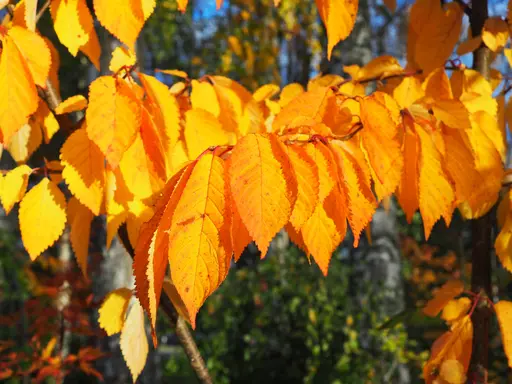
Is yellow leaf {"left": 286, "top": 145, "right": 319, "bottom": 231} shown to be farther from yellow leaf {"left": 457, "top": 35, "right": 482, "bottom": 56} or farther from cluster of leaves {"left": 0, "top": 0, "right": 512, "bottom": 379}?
yellow leaf {"left": 457, "top": 35, "right": 482, "bottom": 56}

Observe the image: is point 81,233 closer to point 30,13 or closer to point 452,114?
point 30,13

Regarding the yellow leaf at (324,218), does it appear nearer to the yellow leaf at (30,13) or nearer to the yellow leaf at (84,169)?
the yellow leaf at (84,169)

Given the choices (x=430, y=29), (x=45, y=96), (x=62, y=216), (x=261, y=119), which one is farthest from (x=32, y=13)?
(x=430, y=29)

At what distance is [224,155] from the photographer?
→ 63 centimetres

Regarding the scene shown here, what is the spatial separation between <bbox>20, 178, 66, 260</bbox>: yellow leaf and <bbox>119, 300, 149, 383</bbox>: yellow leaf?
19 cm

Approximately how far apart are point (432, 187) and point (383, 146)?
4.2 inches

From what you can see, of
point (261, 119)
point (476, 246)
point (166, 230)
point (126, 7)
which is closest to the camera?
point (166, 230)

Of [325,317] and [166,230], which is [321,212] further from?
[325,317]

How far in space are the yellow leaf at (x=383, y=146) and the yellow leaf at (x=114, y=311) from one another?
0.51 meters

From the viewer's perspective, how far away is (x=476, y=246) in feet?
3.62

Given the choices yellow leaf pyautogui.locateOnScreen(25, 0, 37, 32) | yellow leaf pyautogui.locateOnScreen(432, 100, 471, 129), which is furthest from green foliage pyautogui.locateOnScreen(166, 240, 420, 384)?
yellow leaf pyautogui.locateOnScreen(25, 0, 37, 32)

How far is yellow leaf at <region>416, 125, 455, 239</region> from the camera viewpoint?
75 centimetres

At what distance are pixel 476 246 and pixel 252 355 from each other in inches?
103

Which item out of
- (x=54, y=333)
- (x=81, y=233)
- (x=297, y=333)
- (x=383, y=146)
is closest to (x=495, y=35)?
(x=383, y=146)
